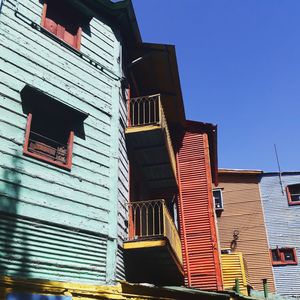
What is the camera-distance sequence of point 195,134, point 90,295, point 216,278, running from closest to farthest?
point 90,295 → point 216,278 → point 195,134

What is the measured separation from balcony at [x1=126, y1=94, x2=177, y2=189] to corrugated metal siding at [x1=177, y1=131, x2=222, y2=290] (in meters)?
1.37

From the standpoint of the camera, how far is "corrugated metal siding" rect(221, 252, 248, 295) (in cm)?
1698

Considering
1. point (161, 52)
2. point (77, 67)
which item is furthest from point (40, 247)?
point (161, 52)

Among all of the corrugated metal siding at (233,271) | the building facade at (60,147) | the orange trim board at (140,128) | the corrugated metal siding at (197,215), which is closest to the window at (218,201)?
the corrugated metal siding at (233,271)

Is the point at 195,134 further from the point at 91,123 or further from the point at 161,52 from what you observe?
the point at 91,123

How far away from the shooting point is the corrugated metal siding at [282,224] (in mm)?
23484

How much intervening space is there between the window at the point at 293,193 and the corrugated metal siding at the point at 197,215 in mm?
10430

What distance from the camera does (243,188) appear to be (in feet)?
86.9

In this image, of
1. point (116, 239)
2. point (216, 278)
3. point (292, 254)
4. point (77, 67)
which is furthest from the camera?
point (292, 254)

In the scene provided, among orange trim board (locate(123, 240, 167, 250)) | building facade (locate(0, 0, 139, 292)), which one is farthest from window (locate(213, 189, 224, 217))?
orange trim board (locate(123, 240, 167, 250))

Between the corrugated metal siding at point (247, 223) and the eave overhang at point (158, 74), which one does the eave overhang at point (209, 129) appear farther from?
the corrugated metal siding at point (247, 223)

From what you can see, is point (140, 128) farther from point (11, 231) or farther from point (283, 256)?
point (283, 256)

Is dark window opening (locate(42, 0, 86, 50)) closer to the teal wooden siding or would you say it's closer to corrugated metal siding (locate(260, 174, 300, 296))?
the teal wooden siding

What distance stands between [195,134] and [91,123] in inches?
336
